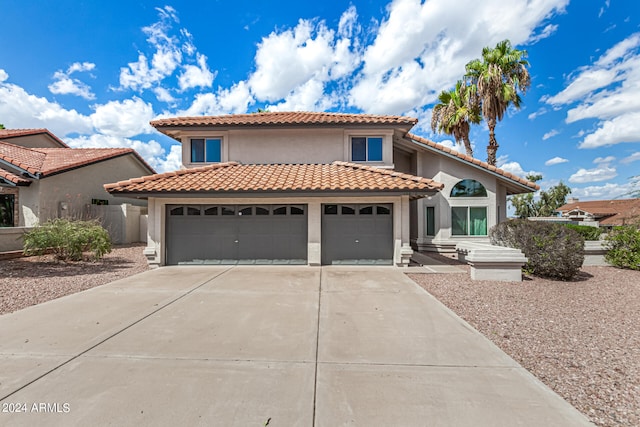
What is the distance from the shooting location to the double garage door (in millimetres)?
10305

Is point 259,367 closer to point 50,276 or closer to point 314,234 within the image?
point 314,234

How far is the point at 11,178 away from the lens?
1295cm

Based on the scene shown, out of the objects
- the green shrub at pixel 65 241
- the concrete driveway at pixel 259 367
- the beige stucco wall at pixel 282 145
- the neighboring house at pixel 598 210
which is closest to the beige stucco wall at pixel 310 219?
the green shrub at pixel 65 241

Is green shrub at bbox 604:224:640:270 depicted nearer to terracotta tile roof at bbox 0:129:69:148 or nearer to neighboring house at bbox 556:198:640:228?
neighboring house at bbox 556:198:640:228

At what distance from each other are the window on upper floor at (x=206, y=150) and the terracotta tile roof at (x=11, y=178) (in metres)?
8.05

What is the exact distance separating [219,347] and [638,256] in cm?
1353

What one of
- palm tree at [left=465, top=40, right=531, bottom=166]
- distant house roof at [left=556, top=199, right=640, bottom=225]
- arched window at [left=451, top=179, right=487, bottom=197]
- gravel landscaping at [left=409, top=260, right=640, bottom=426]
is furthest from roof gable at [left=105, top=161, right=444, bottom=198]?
distant house roof at [left=556, top=199, right=640, bottom=225]

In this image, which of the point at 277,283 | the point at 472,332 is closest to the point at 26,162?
the point at 277,283

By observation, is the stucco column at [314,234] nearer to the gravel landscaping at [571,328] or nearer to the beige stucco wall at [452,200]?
the gravel landscaping at [571,328]

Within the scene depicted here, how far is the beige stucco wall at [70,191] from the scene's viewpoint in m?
13.7

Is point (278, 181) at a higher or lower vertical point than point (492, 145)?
lower

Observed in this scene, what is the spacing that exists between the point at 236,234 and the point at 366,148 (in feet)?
23.4

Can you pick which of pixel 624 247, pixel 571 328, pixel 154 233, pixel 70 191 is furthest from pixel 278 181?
pixel 70 191

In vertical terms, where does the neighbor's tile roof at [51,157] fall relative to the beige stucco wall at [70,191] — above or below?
above
